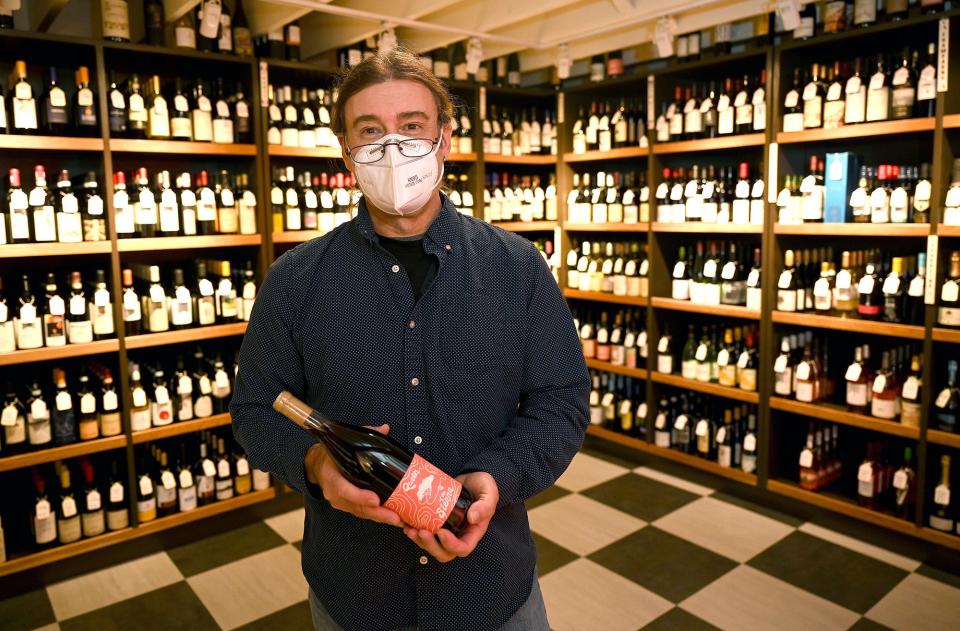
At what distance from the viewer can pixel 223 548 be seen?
3379 mm

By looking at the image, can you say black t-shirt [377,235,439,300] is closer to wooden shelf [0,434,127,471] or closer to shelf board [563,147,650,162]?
wooden shelf [0,434,127,471]

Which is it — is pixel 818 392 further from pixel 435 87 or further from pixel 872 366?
pixel 435 87

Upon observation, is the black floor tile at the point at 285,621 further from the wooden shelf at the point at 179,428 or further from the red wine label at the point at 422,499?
the red wine label at the point at 422,499

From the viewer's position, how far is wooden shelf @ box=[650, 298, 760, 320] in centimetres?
366

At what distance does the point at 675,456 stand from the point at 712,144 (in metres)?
1.74

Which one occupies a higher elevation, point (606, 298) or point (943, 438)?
point (606, 298)

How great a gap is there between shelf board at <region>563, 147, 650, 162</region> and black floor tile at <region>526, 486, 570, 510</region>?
1.95 metres

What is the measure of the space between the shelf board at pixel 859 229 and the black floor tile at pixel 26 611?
3.58 m

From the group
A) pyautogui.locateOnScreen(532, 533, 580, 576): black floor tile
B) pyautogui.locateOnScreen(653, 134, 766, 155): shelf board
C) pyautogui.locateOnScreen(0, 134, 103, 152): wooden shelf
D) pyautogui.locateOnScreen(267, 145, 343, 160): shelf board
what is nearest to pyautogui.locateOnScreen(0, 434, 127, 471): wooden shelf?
pyautogui.locateOnScreen(0, 134, 103, 152): wooden shelf

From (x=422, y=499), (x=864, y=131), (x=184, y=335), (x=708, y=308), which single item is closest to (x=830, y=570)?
(x=708, y=308)

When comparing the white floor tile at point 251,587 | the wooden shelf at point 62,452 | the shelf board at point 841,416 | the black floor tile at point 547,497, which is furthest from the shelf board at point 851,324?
the wooden shelf at point 62,452

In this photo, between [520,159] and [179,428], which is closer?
[179,428]

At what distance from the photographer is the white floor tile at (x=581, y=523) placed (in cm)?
337

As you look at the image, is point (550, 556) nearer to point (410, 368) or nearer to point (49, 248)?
point (410, 368)
